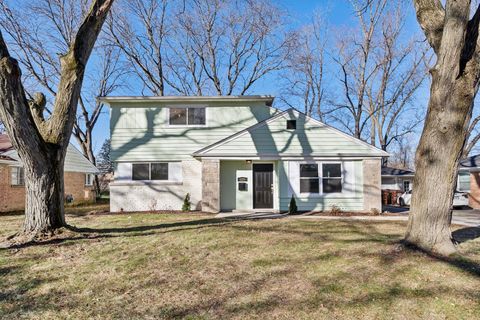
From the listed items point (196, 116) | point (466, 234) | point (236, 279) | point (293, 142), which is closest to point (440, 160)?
point (466, 234)

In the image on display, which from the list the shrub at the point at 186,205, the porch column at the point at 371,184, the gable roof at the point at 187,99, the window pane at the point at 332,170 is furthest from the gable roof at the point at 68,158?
the porch column at the point at 371,184

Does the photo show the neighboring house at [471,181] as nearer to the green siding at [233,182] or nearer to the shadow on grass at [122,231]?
the green siding at [233,182]

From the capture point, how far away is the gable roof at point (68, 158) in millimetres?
15693

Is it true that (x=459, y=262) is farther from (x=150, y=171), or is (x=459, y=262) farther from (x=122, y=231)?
(x=150, y=171)

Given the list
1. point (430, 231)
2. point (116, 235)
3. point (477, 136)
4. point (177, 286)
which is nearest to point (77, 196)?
point (116, 235)

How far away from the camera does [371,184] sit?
504 inches

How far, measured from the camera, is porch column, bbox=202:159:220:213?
42.0 ft

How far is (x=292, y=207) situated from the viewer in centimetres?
1236

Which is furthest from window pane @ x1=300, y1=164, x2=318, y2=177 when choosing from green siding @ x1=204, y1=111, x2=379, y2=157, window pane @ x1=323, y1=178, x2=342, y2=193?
window pane @ x1=323, y1=178, x2=342, y2=193

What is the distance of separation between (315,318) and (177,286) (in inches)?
78.7

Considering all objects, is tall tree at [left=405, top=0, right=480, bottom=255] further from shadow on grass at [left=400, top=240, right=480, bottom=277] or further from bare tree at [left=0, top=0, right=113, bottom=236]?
bare tree at [left=0, top=0, right=113, bottom=236]

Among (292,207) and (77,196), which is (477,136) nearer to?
(292,207)

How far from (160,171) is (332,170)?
756 cm

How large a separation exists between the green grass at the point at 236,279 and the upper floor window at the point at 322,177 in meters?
5.37
